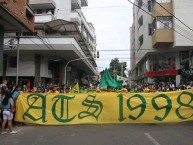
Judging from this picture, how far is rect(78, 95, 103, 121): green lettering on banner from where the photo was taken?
14094 mm

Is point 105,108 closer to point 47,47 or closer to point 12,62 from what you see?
point 47,47

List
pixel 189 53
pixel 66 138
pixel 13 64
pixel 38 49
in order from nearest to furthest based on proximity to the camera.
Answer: pixel 66 138 < pixel 38 49 < pixel 13 64 < pixel 189 53

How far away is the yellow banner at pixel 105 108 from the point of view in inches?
551

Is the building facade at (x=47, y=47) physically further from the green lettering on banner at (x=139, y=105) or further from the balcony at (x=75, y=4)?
the green lettering on banner at (x=139, y=105)

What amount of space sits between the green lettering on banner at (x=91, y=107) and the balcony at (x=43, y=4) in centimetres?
3241

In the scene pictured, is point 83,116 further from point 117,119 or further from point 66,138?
point 66,138

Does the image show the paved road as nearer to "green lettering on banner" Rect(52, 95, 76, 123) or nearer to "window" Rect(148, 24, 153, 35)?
"green lettering on banner" Rect(52, 95, 76, 123)

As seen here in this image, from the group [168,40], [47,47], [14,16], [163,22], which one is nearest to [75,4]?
[163,22]

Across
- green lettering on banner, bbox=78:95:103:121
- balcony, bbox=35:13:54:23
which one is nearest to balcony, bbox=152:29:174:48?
balcony, bbox=35:13:54:23

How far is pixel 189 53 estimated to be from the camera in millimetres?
43062

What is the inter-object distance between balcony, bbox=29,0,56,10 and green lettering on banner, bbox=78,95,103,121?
32.4 m

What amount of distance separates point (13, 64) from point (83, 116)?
90.4ft

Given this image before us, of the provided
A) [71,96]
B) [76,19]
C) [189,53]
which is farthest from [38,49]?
[71,96]

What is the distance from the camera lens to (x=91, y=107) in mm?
14211
